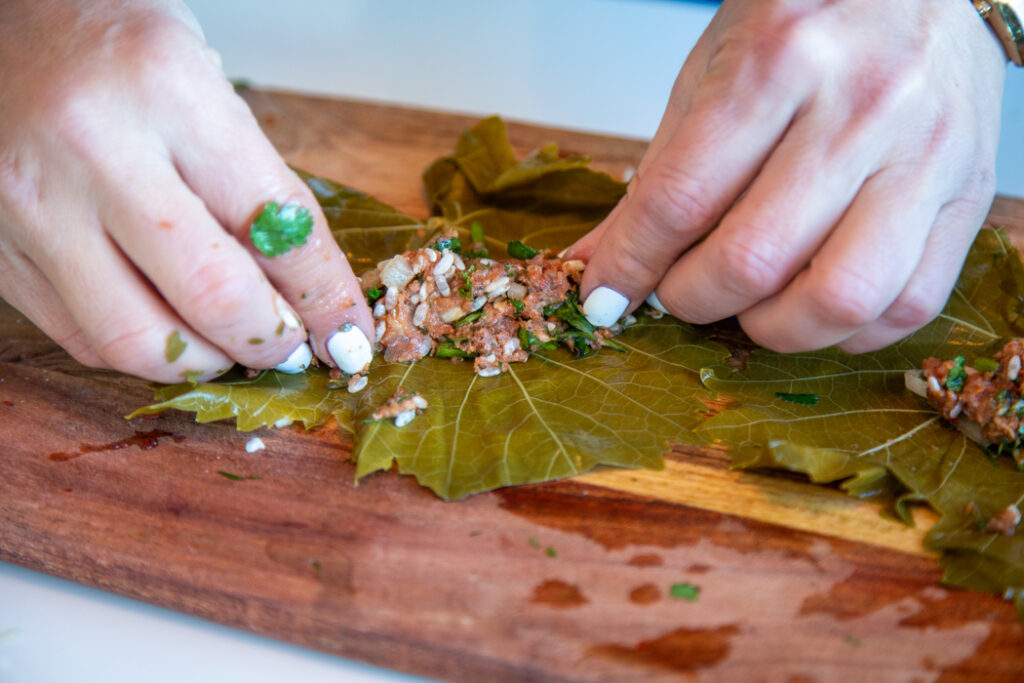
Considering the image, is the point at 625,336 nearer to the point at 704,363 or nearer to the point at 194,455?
the point at 704,363

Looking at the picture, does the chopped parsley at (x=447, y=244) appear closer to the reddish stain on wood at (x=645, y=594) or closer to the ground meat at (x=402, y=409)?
the ground meat at (x=402, y=409)

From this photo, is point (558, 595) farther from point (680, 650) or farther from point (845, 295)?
point (845, 295)

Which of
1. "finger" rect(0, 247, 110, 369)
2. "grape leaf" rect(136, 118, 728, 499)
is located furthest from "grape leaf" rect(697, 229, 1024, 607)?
"finger" rect(0, 247, 110, 369)

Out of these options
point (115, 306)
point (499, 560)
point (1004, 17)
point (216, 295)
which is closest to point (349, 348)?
point (216, 295)

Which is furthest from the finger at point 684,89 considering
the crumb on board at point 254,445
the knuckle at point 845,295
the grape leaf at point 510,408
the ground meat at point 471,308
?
the crumb on board at point 254,445

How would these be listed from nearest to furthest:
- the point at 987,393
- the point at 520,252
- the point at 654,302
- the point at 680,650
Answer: the point at 680,650
the point at 987,393
the point at 654,302
the point at 520,252
